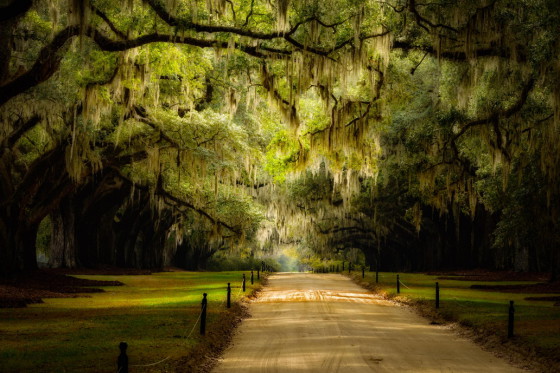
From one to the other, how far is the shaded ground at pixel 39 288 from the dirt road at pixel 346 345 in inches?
282

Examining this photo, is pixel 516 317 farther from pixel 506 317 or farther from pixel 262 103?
pixel 262 103

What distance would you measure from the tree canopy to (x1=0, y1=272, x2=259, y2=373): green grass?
18.7ft

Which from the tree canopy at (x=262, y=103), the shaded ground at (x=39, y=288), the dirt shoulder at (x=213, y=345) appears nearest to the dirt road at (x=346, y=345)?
the dirt shoulder at (x=213, y=345)

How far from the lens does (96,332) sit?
13.6 metres

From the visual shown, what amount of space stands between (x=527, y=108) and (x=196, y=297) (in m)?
13.6

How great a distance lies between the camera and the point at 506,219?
25500mm

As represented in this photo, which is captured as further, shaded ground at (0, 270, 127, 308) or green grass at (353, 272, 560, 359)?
shaded ground at (0, 270, 127, 308)

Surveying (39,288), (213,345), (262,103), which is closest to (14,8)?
(213,345)

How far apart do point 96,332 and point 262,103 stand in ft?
70.4

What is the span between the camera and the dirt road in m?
10.3

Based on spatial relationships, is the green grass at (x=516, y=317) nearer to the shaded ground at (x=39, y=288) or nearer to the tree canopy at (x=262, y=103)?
the tree canopy at (x=262, y=103)

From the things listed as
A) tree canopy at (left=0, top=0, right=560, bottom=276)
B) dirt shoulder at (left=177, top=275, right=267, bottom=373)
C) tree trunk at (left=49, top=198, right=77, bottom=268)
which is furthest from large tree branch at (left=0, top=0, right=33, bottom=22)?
tree trunk at (left=49, top=198, right=77, bottom=268)

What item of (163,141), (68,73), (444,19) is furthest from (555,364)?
(163,141)

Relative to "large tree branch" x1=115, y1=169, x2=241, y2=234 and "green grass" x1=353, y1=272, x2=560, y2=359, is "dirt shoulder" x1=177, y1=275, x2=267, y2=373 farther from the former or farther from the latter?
"large tree branch" x1=115, y1=169, x2=241, y2=234
